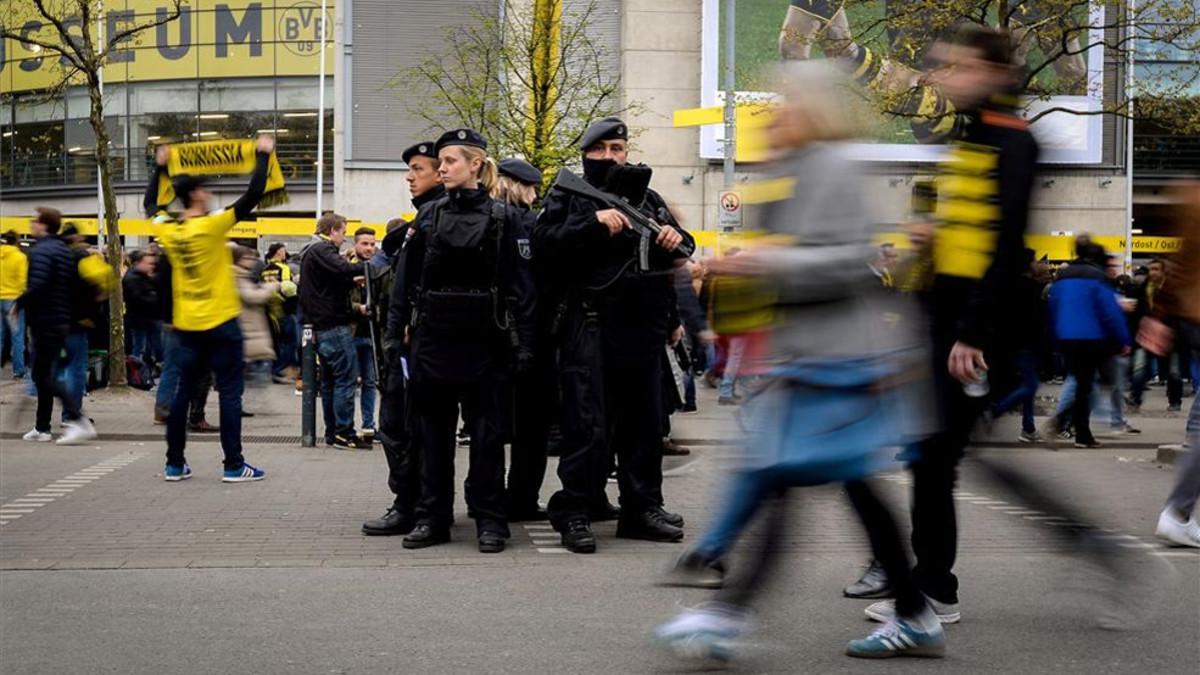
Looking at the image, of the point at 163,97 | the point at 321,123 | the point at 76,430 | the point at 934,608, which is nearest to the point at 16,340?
the point at 76,430

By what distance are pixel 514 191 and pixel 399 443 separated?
1.59m

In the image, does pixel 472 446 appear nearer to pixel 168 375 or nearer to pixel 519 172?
pixel 519 172

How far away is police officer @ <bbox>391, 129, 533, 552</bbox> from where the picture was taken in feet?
23.4

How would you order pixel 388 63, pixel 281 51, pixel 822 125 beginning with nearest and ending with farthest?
pixel 822 125, pixel 388 63, pixel 281 51

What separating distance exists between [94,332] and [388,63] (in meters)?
20.0

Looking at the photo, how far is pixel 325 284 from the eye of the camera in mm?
12008

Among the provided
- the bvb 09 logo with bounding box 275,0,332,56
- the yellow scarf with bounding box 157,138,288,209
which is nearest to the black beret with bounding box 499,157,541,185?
the yellow scarf with bounding box 157,138,288,209

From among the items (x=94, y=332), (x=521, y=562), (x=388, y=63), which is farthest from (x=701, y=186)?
(x=521, y=562)

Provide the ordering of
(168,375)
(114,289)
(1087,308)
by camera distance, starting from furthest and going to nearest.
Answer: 1. (114,289)
2. (1087,308)
3. (168,375)

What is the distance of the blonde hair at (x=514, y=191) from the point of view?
8.00m

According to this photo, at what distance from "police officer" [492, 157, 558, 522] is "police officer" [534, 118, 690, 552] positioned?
0.42 m

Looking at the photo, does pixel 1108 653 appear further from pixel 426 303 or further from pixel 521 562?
pixel 426 303

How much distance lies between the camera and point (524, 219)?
301 inches

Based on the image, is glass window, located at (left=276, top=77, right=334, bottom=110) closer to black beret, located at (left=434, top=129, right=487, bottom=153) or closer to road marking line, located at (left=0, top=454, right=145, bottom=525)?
road marking line, located at (left=0, top=454, right=145, bottom=525)
